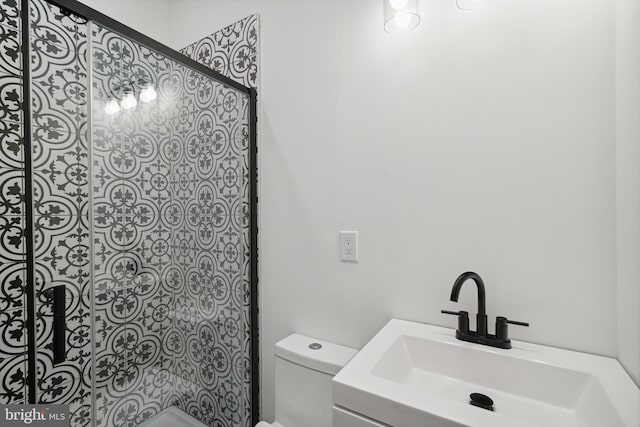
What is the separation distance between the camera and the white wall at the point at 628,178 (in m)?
0.70

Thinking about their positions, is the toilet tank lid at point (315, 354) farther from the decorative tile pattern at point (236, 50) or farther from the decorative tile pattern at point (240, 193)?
the decorative tile pattern at point (236, 50)

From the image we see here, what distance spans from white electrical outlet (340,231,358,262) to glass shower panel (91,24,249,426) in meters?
0.51

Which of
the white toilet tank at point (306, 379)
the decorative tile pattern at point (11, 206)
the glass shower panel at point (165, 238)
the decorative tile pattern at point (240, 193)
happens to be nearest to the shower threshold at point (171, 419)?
the glass shower panel at point (165, 238)

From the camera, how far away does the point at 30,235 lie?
79cm

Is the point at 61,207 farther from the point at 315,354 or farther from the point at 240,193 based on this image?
the point at 315,354

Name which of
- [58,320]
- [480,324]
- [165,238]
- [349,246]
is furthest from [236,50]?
[480,324]

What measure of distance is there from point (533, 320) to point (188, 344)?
1.26m

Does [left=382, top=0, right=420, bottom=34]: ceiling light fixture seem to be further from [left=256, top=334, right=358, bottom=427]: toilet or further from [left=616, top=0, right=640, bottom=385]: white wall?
[left=256, top=334, right=358, bottom=427]: toilet

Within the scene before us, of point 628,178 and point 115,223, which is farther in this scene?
point 115,223

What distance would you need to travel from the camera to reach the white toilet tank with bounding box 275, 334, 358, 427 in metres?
1.14

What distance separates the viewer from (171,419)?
1.15 meters

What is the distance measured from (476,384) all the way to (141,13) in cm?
253

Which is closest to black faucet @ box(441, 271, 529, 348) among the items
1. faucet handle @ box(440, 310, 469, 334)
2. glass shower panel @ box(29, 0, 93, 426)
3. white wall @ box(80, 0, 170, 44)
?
faucet handle @ box(440, 310, 469, 334)

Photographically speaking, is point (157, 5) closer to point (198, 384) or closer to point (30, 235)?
point (30, 235)
